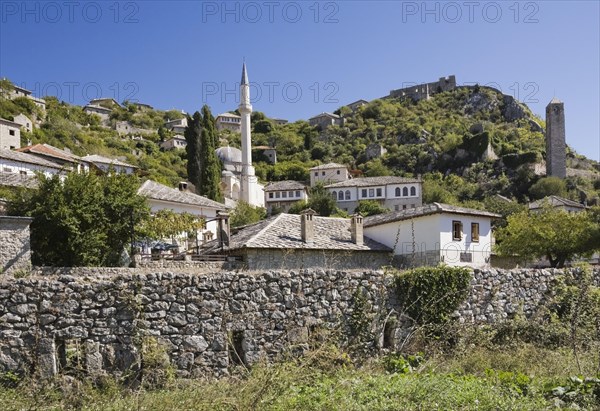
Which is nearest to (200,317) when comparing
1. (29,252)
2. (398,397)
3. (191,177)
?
(398,397)

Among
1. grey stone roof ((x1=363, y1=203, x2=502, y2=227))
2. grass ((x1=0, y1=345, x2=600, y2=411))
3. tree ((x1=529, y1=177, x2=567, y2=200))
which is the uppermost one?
tree ((x1=529, y1=177, x2=567, y2=200))

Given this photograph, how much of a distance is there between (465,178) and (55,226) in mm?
93236

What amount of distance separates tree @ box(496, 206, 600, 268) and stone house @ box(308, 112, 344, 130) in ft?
408

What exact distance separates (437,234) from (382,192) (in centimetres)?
5837

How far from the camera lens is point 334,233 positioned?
29.2m

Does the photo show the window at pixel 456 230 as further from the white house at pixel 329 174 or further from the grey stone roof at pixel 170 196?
the white house at pixel 329 174

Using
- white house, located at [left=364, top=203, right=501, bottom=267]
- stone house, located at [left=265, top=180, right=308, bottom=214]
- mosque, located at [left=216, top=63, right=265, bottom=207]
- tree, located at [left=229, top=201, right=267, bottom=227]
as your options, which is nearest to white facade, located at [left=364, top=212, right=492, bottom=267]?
white house, located at [left=364, top=203, right=501, bottom=267]

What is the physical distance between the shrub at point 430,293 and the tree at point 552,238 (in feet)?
88.1

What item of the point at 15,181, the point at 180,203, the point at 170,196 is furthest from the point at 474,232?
the point at 15,181

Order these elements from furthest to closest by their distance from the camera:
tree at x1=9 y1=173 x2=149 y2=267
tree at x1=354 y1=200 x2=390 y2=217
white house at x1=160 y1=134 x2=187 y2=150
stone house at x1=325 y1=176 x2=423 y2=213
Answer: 1. white house at x1=160 y1=134 x2=187 y2=150
2. stone house at x1=325 y1=176 x2=423 y2=213
3. tree at x1=354 y1=200 x2=390 y2=217
4. tree at x1=9 y1=173 x2=149 y2=267

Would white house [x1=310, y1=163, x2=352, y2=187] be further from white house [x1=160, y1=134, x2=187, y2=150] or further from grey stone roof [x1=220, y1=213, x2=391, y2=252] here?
grey stone roof [x1=220, y1=213, x2=391, y2=252]

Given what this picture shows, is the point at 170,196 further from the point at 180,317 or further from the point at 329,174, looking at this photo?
the point at 329,174

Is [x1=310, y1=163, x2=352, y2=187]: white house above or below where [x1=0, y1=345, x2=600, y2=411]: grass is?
above

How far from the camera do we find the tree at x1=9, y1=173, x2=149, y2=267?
2322 centimetres
